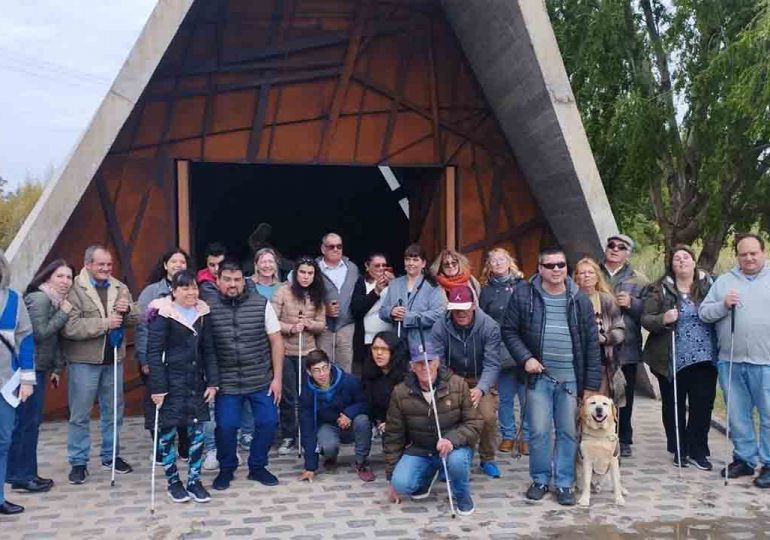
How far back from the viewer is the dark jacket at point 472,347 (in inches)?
215

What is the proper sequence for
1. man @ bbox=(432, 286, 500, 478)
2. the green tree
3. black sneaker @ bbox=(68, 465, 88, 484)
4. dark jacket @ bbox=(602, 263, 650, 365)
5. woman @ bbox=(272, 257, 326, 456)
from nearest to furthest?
man @ bbox=(432, 286, 500, 478), black sneaker @ bbox=(68, 465, 88, 484), dark jacket @ bbox=(602, 263, 650, 365), woman @ bbox=(272, 257, 326, 456), the green tree

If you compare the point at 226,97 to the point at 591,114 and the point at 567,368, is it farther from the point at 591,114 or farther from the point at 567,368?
the point at 591,114

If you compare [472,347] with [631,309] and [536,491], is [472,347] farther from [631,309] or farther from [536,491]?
[631,309]

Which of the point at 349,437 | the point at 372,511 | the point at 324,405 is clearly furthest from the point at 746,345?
the point at 324,405

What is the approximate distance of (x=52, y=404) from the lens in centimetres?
762

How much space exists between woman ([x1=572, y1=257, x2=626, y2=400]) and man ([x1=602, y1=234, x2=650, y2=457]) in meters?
0.30

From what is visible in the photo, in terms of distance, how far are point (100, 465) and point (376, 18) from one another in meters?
5.47

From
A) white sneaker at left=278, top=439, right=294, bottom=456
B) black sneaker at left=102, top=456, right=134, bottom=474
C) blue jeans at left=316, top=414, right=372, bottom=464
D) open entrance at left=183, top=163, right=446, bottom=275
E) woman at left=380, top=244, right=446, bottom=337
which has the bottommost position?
black sneaker at left=102, top=456, right=134, bottom=474

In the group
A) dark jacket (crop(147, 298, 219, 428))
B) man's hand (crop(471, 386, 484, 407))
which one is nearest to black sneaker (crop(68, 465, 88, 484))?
dark jacket (crop(147, 298, 219, 428))

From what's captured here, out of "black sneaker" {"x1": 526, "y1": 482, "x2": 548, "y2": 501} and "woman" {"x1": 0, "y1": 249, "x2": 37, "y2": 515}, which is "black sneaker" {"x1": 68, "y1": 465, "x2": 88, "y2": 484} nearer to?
"woman" {"x1": 0, "y1": 249, "x2": 37, "y2": 515}

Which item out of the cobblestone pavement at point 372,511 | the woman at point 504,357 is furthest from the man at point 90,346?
the woman at point 504,357

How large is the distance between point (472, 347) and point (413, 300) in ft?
2.59

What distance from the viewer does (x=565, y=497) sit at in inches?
197

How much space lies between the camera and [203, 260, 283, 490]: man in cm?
520
